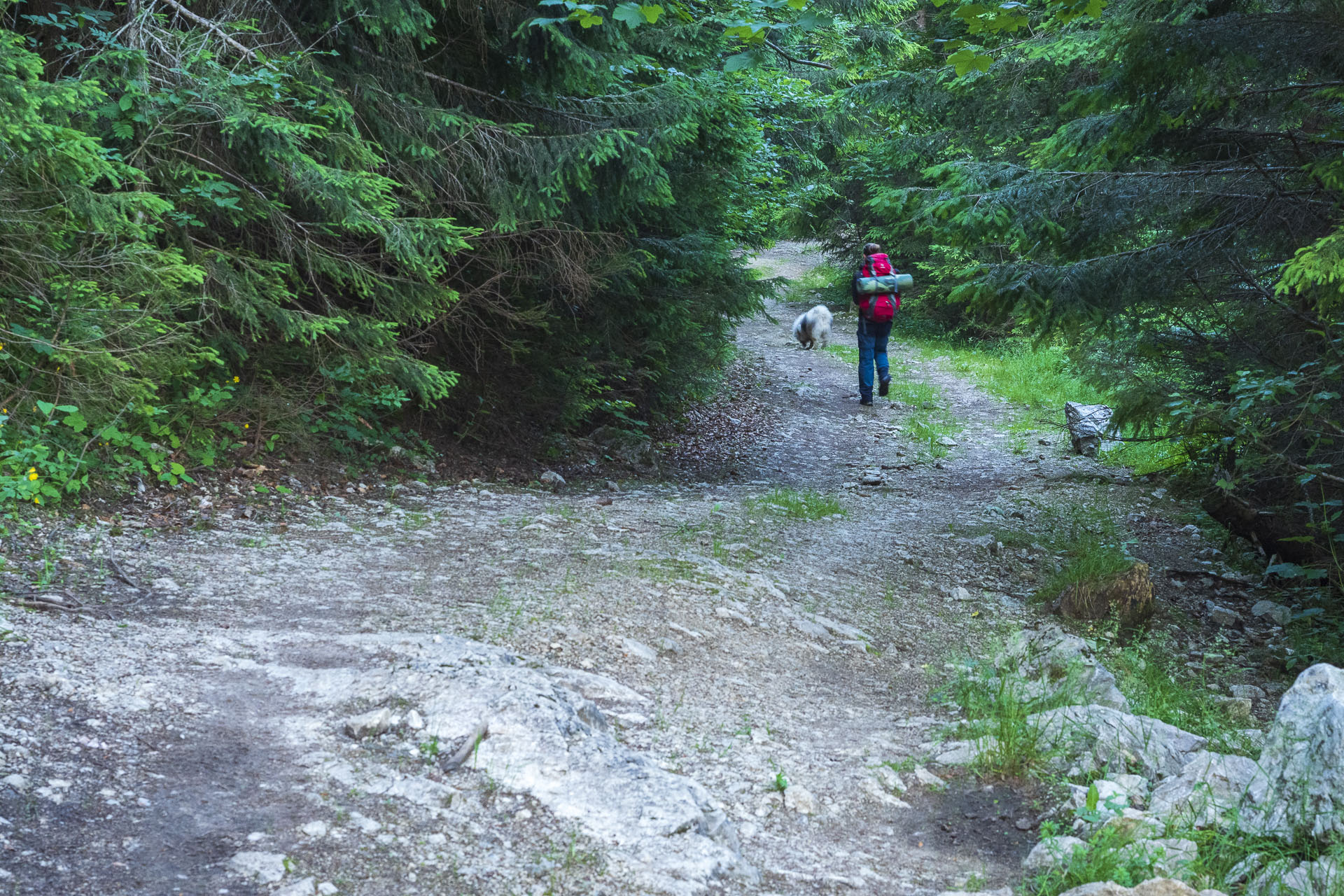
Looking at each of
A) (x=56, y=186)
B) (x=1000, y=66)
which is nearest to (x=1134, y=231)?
(x=1000, y=66)

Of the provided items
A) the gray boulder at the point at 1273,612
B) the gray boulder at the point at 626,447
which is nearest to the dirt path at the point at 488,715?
the gray boulder at the point at 1273,612

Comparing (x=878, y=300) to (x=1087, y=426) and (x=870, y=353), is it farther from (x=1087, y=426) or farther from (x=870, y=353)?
(x=1087, y=426)

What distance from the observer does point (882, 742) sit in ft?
13.2

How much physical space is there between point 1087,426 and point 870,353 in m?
4.30

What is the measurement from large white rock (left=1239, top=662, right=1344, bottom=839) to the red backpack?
1190cm

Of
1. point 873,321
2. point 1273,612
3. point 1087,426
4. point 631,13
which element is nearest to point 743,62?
point 631,13

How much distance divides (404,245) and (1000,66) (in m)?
5.29

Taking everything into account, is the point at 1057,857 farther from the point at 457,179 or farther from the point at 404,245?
the point at 457,179

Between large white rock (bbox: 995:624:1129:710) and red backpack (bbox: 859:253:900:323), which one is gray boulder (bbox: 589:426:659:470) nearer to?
red backpack (bbox: 859:253:900:323)

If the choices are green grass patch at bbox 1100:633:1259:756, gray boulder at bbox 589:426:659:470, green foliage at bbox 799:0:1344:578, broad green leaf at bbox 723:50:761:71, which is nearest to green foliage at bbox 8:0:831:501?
broad green leaf at bbox 723:50:761:71

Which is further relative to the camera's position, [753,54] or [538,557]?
[538,557]

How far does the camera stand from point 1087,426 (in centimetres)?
1198

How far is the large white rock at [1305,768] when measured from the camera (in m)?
2.74

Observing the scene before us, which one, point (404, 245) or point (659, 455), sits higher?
point (404, 245)
